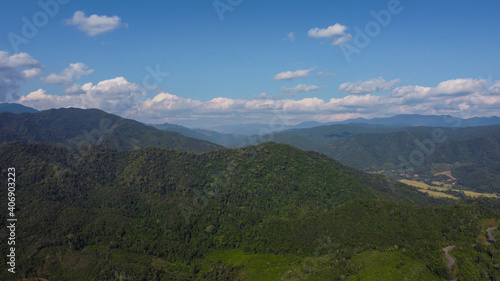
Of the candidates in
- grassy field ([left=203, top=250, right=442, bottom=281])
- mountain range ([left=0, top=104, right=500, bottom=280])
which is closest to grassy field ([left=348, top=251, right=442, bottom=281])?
Answer: grassy field ([left=203, top=250, right=442, bottom=281])

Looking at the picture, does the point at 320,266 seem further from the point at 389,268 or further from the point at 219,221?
the point at 219,221

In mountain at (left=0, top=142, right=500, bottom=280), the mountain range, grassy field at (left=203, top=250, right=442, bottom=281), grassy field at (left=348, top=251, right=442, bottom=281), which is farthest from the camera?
mountain at (left=0, top=142, right=500, bottom=280)

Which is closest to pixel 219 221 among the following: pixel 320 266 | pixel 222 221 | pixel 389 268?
pixel 222 221

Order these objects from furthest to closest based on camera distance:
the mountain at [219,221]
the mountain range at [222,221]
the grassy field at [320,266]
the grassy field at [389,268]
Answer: the mountain at [219,221], the mountain range at [222,221], the grassy field at [320,266], the grassy field at [389,268]

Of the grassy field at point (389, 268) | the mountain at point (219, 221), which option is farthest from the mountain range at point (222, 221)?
the mountain at point (219, 221)

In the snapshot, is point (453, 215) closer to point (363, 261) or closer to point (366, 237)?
point (366, 237)

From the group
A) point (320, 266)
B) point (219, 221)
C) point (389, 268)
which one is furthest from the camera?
point (219, 221)

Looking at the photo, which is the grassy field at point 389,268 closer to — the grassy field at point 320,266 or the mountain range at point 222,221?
the grassy field at point 320,266

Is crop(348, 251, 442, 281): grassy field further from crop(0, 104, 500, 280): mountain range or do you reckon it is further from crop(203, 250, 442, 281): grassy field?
crop(0, 104, 500, 280): mountain range
